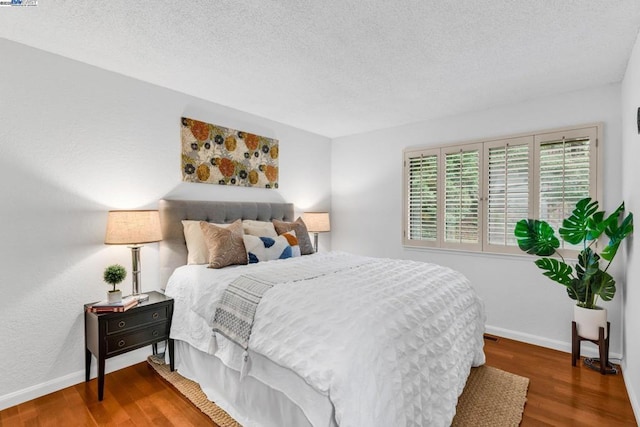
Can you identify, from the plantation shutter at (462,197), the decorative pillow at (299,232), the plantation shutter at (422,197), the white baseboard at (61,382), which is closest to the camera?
the white baseboard at (61,382)

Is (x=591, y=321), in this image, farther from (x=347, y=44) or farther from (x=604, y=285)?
(x=347, y=44)

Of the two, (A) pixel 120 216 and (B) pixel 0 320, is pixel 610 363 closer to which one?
(A) pixel 120 216

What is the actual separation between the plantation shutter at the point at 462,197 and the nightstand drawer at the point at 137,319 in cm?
301

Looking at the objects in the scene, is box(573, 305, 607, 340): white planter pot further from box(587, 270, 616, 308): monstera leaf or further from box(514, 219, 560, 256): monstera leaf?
box(514, 219, 560, 256): monstera leaf

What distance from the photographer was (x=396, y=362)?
1.39 metres

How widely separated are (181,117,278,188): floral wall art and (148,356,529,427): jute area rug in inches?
71.9

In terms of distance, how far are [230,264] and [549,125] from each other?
329 centimetres

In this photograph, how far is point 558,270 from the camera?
2.68 metres

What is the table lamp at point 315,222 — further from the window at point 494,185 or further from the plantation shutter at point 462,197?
the plantation shutter at point 462,197

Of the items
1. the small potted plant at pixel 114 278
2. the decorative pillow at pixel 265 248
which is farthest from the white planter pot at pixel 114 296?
the decorative pillow at pixel 265 248

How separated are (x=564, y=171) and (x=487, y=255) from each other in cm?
108

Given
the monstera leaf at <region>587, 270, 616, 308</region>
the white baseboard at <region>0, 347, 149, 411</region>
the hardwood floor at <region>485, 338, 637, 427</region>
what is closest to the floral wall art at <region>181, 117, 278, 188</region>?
the white baseboard at <region>0, 347, 149, 411</region>

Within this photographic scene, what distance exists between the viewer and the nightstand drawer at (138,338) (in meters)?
2.18

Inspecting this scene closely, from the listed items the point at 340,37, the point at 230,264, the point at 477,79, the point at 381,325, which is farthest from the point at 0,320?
the point at 477,79
